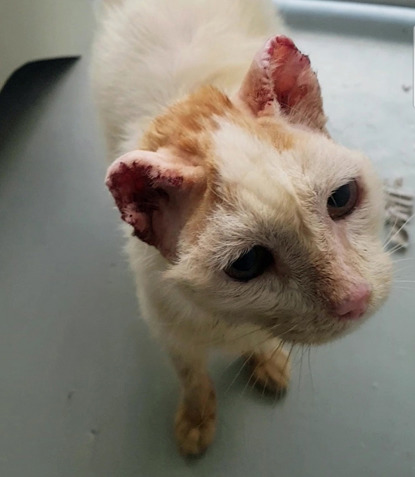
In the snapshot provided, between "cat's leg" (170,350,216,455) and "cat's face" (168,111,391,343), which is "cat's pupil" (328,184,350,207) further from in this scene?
"cat's leg" (170,350,216,455)

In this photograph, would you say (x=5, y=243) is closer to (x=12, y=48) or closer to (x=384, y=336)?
(x=12, y=48)

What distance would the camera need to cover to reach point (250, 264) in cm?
67

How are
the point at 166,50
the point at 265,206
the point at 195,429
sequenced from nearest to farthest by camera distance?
the point at 265,206, the point at 166,50, the point at 195,429

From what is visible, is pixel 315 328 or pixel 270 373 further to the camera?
pixel 270 373

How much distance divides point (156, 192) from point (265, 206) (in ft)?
0.46

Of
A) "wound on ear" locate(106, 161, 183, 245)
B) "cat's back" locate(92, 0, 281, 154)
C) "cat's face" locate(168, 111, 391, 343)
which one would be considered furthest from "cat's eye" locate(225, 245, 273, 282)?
"cat's back" locate(92, 0, 281, 154)

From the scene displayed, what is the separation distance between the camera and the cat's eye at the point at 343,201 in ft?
2.27

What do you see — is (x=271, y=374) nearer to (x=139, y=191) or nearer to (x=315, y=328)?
(x=315, y=328)

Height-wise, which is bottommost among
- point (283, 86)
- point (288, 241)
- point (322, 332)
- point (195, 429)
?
point (195, 429)

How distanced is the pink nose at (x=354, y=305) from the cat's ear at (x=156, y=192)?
0.68 feet

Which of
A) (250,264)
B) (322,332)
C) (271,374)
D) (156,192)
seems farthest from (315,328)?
(271,374)

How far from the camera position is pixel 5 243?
149 centimetres

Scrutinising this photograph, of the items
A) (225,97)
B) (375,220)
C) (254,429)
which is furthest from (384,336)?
(225,97)

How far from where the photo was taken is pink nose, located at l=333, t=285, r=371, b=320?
0.66 metres
